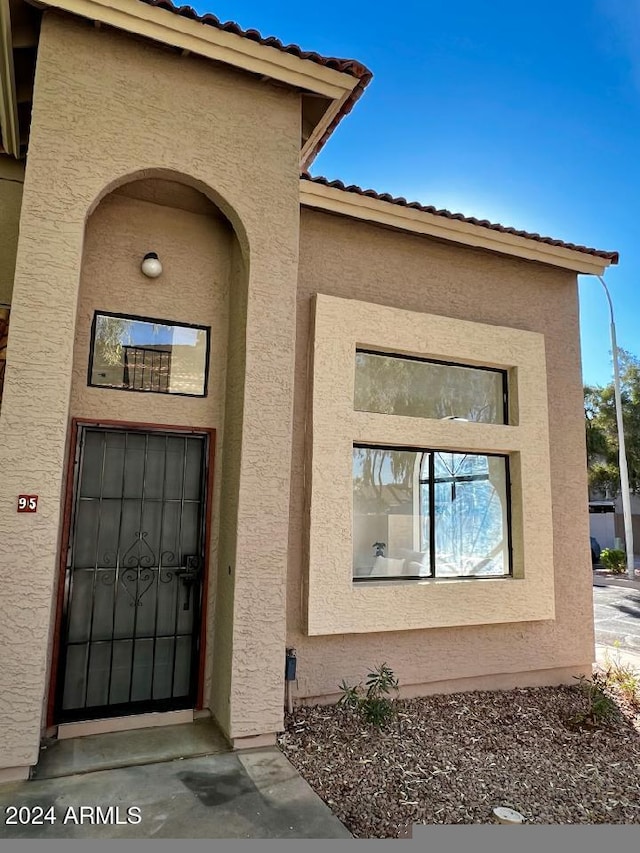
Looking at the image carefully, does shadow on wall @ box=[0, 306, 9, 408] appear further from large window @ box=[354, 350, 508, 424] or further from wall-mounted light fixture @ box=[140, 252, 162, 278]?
large window @ box=[354, 350, 508, 424]

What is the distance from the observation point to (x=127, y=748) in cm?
507

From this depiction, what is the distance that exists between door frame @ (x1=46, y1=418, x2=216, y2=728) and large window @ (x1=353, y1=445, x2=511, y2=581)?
1.89m

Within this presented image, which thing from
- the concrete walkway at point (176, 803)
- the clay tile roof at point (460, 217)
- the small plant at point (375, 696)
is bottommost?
the concrete walkway at point (176, 803)

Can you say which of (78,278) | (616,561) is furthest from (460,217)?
(616,561)

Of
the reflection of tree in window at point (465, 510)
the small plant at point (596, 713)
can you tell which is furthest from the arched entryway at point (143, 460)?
the small plant at point (596, 713)

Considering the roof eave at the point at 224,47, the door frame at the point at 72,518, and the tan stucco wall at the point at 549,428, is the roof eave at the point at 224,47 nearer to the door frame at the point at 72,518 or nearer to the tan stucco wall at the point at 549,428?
the tan stucco wall at the point at 549,428

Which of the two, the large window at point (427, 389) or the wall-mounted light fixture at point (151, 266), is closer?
the wall-mounted light fixture at point (151, 266)

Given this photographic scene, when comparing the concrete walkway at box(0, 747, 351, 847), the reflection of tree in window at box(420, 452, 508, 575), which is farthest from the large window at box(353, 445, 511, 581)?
the concrete walkway at box(0, 747, 351, 847)

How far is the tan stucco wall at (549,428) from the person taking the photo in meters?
6.48

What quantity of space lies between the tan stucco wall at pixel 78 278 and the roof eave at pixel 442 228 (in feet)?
2.51

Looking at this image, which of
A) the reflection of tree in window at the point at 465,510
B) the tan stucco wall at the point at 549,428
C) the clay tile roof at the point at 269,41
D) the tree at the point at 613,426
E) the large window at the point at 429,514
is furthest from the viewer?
the tree at the point at 613,426

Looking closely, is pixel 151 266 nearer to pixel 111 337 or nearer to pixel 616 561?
pixel 111 337

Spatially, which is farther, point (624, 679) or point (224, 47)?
point (624, 679)

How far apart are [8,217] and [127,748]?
18.3 feet
